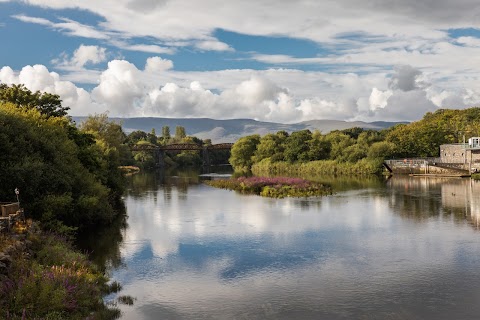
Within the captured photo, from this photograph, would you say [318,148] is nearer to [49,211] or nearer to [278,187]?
[278,187]

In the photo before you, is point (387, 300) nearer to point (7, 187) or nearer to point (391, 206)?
point (7, 187)

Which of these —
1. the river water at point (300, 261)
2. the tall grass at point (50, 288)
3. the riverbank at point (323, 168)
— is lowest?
the river water at point (300, 261)

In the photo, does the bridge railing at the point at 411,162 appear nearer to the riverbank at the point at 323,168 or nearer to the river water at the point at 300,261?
the riverbank at the point at 323,168

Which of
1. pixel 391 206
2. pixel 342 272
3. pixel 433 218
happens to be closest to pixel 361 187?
pixel 391 206

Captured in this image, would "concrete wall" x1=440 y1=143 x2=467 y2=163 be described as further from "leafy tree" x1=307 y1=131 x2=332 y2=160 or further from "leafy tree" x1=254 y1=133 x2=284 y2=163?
"leafy tree" x1=254 y1=133 x2=284 y2=163

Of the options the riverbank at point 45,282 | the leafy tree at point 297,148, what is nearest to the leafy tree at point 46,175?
the riverbank at point 45,282

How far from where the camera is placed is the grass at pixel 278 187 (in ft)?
248

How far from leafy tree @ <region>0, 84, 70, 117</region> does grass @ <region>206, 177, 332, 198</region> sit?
34637 millimetres

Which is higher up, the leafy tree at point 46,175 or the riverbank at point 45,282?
the leafy tree at point 46,175

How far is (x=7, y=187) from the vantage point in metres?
37.5

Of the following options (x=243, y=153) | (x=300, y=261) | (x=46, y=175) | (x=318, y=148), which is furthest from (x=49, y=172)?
(x=243, y=153)

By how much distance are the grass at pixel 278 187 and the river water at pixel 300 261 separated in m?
13.0

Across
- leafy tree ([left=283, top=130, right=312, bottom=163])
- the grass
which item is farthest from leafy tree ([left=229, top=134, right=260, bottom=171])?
the grass

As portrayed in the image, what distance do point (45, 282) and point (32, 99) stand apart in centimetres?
4881
